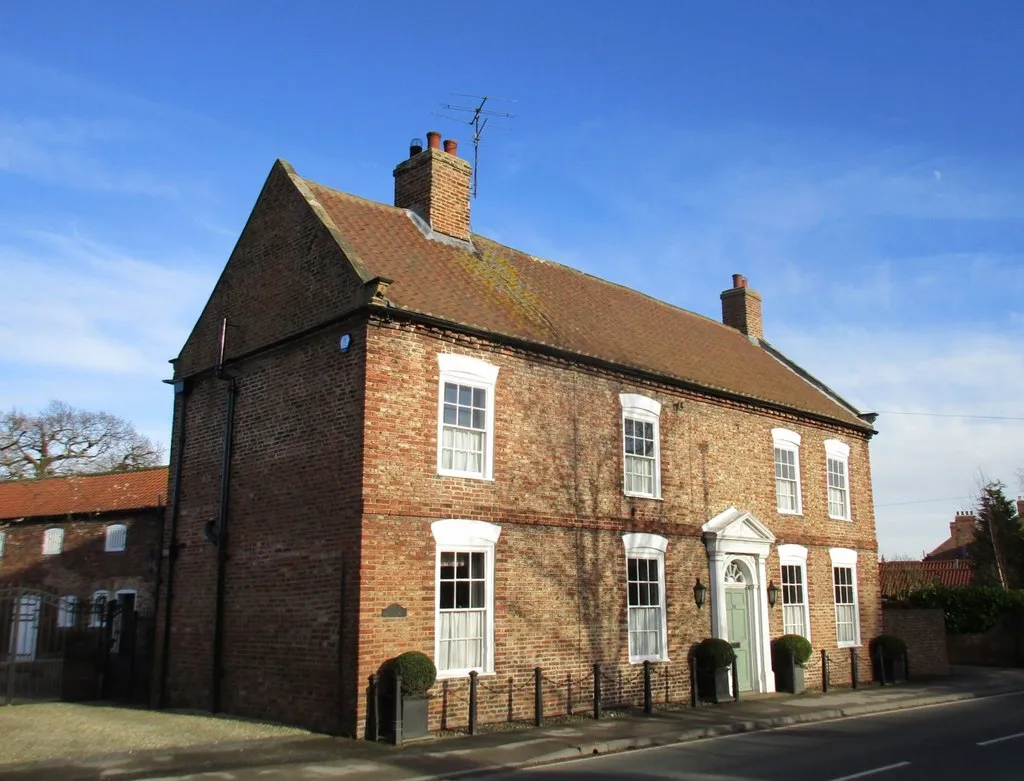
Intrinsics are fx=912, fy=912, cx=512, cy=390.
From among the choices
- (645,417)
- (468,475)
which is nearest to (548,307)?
(645,417)

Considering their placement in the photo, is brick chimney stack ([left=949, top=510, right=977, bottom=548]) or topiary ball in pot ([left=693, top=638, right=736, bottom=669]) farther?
brick chimney stack ([left=949, top=510, right=977, bottom=548])

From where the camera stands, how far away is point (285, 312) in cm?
1614

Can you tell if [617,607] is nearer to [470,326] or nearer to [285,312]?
[470,326]

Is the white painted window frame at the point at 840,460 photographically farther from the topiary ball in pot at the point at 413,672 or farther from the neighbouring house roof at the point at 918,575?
the topiary ball in pot at the point at 413,672

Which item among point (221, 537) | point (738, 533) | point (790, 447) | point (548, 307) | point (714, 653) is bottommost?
point (714, 653)

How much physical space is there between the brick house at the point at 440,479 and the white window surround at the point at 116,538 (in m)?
6.03

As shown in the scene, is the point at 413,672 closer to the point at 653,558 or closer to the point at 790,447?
the point at 653,558

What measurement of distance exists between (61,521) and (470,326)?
15776 mm

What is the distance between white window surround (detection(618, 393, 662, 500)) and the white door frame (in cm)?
170

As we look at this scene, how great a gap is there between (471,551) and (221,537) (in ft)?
15.5

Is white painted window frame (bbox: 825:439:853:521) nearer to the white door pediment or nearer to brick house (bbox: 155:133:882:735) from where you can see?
brick house (bbox: 155:133:882:735)

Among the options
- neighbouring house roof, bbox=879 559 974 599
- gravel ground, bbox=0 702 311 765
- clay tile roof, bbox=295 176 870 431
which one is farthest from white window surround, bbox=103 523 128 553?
neighbouring house roof, bbox=879 559 974 599

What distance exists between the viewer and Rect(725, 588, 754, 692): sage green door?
19.3 metres

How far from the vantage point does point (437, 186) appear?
18.6 m
